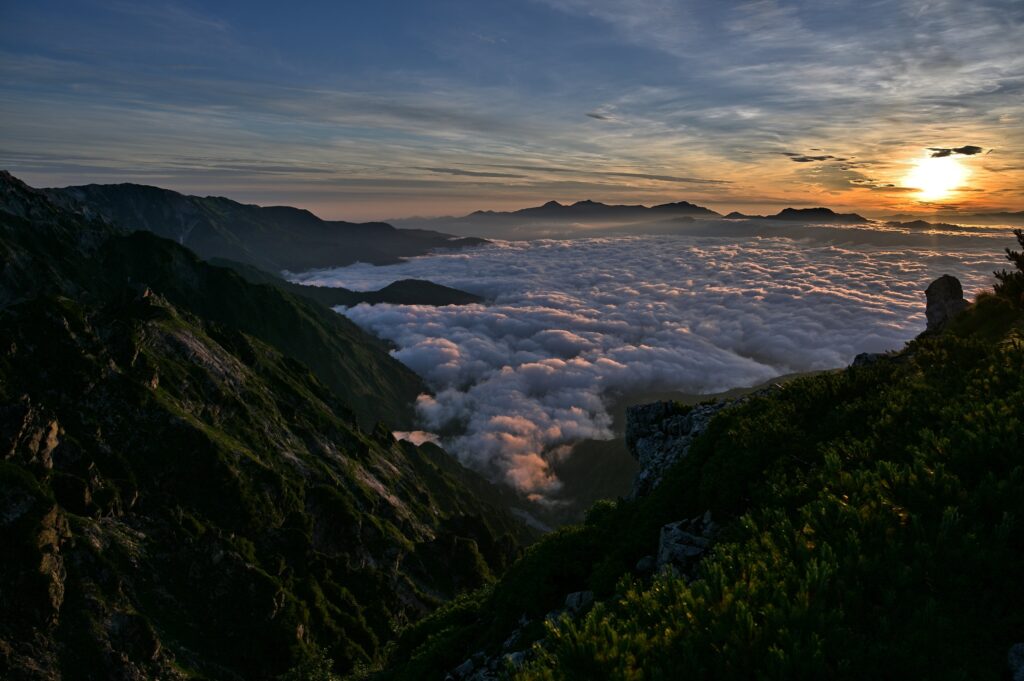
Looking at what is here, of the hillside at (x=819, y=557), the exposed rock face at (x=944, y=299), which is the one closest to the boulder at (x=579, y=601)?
the hillside at (x=819, y=557)

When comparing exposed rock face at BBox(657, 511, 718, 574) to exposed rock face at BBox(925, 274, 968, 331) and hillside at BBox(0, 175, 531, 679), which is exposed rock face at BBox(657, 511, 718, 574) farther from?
hillside at BBox(0, 175, 531, 679)

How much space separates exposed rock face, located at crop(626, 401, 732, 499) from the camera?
32881 millimetres

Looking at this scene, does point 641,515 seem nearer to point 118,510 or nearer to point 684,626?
point 684,626

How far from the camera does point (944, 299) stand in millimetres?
59406

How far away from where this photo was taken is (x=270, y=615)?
258ft

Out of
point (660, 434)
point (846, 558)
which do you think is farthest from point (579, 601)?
point (660, 434)

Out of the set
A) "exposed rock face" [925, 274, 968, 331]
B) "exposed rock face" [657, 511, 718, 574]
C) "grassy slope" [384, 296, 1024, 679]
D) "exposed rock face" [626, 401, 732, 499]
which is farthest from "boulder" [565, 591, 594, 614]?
"exposed rock face" [925, 274, 968, 331]

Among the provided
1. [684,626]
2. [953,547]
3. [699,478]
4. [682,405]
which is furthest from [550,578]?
[682,405]

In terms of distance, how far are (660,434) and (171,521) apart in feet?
243

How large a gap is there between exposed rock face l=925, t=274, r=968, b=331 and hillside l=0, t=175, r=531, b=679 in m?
89.8

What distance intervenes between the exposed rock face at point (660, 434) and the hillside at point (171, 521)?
190ft

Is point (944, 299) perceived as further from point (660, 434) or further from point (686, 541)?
point (686, 541)

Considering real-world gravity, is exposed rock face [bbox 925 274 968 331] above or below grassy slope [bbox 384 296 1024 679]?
above

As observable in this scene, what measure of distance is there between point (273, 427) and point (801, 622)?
133474 millimetres
